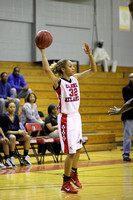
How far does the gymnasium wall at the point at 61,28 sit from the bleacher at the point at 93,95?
959mm

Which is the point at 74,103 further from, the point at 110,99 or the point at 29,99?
the point at 110,99

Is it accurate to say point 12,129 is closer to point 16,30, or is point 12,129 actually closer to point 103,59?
point 16,30

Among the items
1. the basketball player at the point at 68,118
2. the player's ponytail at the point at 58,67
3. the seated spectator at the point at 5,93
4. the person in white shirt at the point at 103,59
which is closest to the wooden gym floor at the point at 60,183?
the basketball player at the point at 68,118

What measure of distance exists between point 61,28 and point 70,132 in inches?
484

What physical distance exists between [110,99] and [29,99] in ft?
17.3

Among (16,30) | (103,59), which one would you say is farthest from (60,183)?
(103,59)

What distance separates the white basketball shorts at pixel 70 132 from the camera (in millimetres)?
4517

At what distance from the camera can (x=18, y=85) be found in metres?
11.7

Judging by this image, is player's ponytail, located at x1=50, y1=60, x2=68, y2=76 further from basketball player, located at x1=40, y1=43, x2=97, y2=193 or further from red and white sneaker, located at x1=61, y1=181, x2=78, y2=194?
red and white sneaker, located at x1=61, y1=181, x2=78, y2=194

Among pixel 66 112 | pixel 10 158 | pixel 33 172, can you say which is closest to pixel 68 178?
pixel 66 112

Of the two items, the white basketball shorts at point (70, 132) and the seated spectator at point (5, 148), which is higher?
the white basketball shorts at point (70, 132)

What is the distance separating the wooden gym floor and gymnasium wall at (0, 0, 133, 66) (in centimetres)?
875

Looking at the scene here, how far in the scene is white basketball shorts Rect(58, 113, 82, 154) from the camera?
4.52 metres

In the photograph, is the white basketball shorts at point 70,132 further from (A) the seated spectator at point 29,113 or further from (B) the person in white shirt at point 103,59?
(B) the person in white shirt at point 103,59
